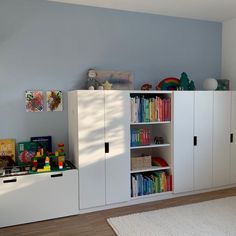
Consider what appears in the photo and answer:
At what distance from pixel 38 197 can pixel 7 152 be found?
2.27 feet

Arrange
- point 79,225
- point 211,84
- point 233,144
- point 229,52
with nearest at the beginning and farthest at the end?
point 79,225, point 211,84, point 233,144, point 229,52

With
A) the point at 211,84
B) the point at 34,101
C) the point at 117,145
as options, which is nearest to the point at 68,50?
the point at 34,101

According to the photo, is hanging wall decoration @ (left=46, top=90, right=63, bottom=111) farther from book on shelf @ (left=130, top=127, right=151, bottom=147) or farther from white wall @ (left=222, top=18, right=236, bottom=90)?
white wall @ (left=222, top=18, right=236, bottom=90)

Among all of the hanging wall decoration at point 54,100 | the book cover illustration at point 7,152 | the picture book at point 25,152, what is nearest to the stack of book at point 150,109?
the hanging wall decoration at point 54,100

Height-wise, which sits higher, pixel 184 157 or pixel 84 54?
pixel 84 54

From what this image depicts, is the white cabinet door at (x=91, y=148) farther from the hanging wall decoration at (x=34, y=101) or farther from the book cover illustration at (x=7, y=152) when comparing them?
the book cover illustration at (x=7, y=152)

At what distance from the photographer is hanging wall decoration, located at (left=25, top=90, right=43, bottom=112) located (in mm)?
3230

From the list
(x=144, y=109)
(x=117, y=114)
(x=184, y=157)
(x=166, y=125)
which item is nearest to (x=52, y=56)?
(x=117, y=114)

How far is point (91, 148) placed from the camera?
3.10 m

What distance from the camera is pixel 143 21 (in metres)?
3.76

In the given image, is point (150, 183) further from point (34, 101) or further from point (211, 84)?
point (34, 101)

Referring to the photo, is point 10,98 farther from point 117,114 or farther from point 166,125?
point 166,125

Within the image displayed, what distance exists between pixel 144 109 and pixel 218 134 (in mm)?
1199

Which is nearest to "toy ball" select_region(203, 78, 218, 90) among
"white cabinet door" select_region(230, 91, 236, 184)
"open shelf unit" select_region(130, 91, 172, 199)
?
"white cabinet door" select_region(230, 91, 236, 184)
